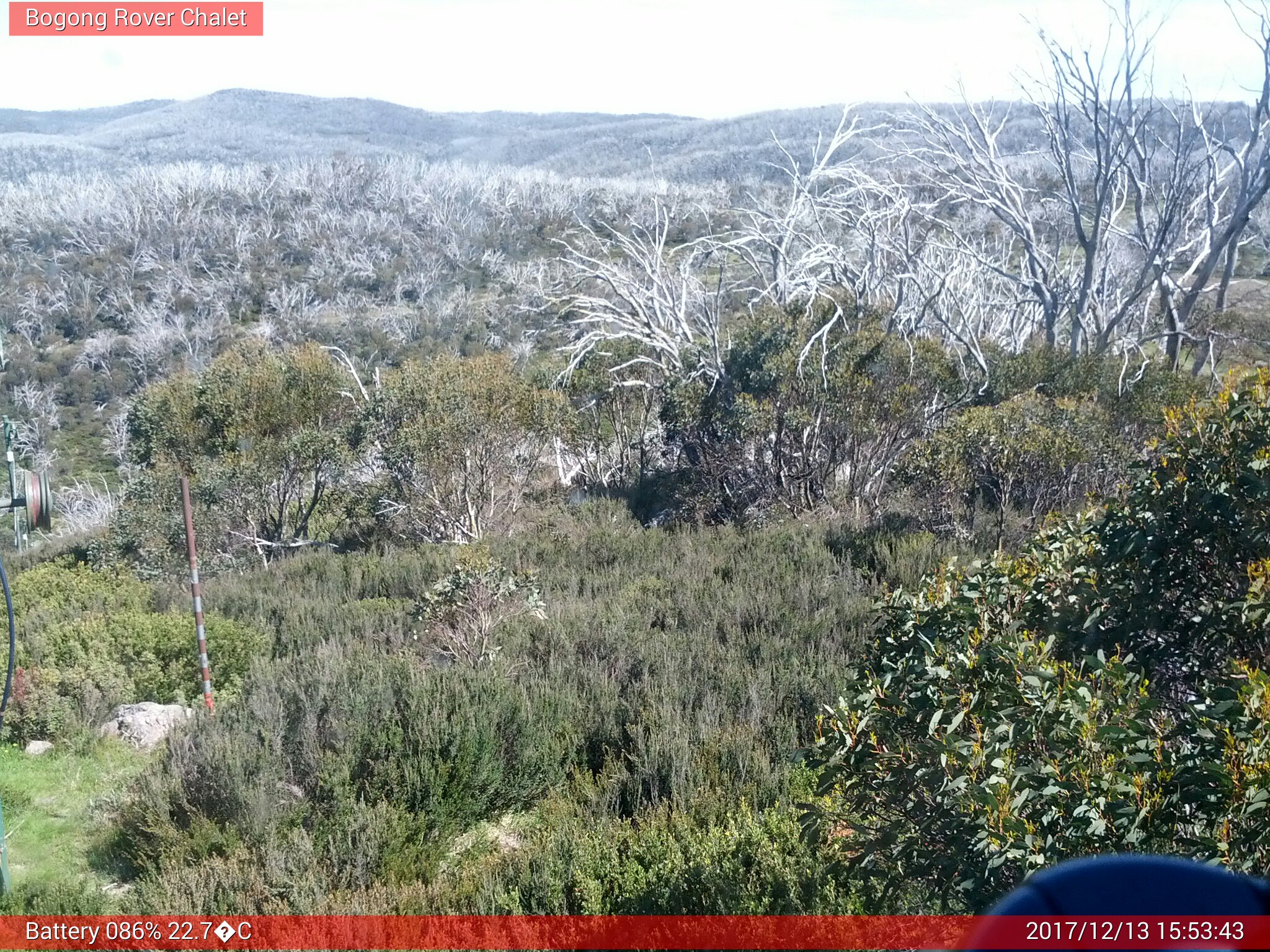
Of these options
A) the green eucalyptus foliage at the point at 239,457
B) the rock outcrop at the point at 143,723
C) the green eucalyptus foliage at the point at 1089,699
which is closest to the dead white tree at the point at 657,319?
the green eucalyptus foliage at the point at 239,457

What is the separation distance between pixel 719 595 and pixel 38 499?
18.4ft

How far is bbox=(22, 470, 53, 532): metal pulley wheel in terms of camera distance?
13.2 ft

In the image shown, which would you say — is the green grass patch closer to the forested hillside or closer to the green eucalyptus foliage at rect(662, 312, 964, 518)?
the forested hillside

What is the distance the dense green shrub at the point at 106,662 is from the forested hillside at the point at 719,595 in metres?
0.04

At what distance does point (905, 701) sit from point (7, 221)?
169ft

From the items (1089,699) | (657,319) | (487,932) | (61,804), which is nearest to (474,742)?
(487,932)

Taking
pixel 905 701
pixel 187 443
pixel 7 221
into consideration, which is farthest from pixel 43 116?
pixel 905 701

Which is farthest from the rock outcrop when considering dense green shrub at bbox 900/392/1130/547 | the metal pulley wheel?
dense green shrub at bbox 900/392/1130/547

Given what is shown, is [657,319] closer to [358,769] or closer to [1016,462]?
[1016,462]

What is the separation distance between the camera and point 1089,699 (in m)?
2.59

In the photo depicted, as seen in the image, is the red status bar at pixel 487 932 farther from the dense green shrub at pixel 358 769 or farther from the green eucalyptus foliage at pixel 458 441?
the green eucalyptus foliage at pixel 458 441

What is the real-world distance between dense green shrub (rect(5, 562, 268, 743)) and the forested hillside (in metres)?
0.04

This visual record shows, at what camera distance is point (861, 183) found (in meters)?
13.7

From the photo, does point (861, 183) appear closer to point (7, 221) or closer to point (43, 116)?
point (7, 221)
